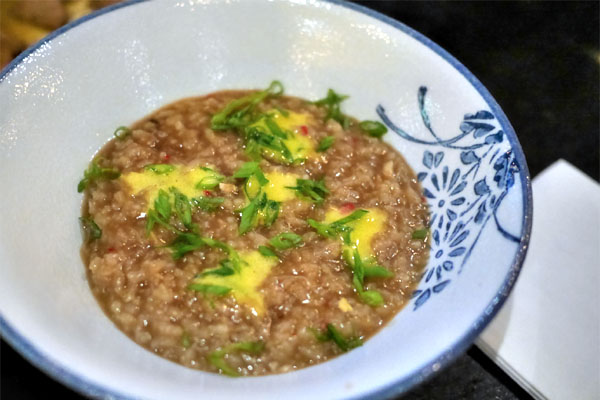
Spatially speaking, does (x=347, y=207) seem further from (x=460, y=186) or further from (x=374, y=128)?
(x=374, y=128)

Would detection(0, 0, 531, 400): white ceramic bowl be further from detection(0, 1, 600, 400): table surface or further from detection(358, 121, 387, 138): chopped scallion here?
detection(0, 1, 600, 400): table surface

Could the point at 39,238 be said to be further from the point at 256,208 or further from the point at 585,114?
the point at 585,114

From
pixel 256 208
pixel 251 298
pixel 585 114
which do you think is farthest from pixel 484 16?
pixel 251 298

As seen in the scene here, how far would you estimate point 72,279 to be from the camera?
2557 mm

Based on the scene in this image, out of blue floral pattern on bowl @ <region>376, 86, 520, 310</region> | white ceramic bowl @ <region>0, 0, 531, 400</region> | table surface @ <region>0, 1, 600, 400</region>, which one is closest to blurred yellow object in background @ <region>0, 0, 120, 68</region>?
white ceramic bowl @ <region>0, 0, 531, 400</region>

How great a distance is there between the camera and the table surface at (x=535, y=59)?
12.7 feet

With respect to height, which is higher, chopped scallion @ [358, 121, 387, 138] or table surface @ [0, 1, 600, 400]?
table surface @ [0, 1, 600, 400]

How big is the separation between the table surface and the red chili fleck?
60.0 inches

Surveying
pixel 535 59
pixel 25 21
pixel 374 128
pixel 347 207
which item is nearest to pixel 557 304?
pixel 347 207

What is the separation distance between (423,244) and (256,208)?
0.88 m

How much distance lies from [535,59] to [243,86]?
Result: 236 cm

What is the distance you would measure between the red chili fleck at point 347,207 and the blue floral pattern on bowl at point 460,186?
0.43m

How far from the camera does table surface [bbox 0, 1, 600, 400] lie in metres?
3.88

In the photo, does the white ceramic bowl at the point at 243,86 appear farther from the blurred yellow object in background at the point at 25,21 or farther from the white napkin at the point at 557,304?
the blurred yellow object in background at the point at 25,21
